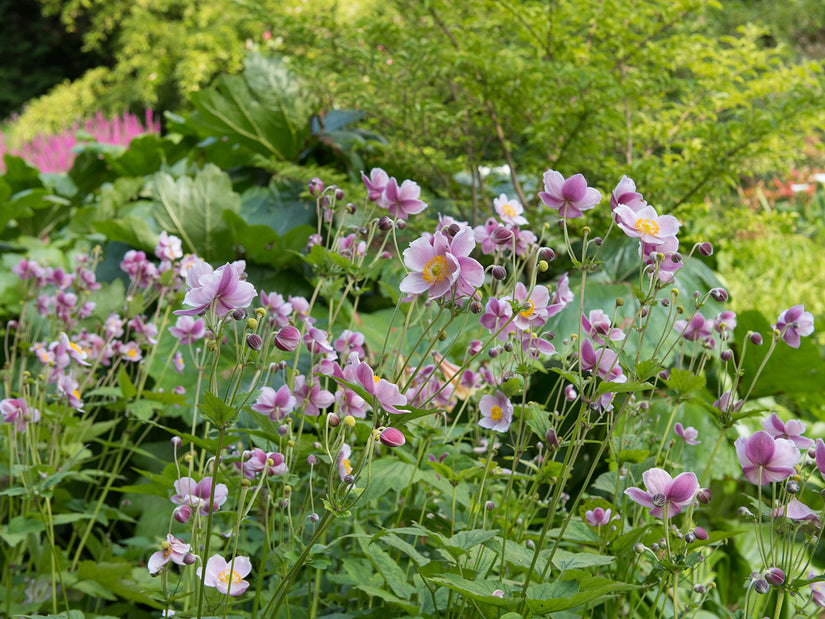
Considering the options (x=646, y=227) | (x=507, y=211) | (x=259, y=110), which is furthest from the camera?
(x=259, y=110)

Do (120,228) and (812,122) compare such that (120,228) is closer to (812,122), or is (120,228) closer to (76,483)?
(76,483)

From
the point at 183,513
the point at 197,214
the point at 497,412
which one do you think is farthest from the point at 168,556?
the point at 197,214

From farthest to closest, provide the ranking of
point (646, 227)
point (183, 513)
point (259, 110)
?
point (259, 110) < point (183, 513) < point (646, 227)

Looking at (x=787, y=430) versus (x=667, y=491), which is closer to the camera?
(x=667, y=491)

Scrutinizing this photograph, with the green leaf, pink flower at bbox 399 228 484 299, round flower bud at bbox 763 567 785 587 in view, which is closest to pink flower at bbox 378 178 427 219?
pink flower at bbox 399 228 484 299

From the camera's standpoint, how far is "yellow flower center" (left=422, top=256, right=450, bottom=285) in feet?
2.97

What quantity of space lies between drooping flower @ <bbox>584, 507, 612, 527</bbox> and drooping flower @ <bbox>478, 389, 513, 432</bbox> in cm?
23

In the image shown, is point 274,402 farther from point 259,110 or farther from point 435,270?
point 259,110

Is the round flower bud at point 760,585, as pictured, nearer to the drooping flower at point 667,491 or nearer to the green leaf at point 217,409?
the drooping flower at point 667,491

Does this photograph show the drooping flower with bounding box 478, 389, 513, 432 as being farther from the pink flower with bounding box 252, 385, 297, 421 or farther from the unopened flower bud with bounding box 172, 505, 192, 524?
the unopened flower bud with bounding box 172, 505, 192, 524

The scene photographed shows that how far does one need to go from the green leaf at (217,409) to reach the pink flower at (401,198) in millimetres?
494

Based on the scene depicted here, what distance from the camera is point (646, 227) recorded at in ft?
3.07

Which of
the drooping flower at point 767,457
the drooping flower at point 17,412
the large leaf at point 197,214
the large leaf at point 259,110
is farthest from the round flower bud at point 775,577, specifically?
the large leaf at point 259,110

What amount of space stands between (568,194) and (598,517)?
1.89 feet
